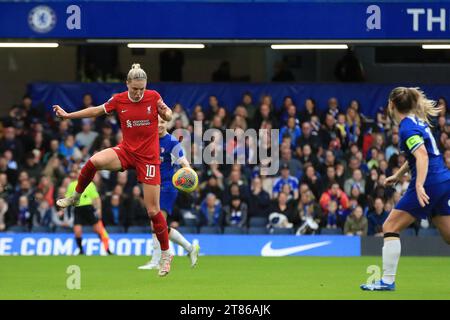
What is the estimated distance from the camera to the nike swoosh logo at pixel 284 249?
22.3 metres

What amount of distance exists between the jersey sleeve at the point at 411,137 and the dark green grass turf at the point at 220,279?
1.51 meters

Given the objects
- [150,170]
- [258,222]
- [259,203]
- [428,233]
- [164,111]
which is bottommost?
[428,233]

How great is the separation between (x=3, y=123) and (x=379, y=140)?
28.6ft

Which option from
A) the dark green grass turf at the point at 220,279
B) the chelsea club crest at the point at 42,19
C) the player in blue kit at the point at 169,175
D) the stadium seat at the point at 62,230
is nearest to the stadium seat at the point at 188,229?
the stadium seat at the point at 62,230

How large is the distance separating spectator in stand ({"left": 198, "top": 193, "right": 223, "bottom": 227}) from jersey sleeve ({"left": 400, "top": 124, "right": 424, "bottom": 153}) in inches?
485

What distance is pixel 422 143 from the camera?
1133 cm

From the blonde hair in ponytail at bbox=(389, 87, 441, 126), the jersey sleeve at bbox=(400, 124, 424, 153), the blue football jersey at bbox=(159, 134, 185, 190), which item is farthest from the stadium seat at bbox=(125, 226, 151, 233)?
the jersey sleeve at bbox=(400, 124, 424, 153)

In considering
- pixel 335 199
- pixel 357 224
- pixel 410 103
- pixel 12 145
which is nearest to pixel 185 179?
pixel 410 103

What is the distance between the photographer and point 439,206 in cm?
1147

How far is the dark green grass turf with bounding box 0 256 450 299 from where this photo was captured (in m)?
12.0

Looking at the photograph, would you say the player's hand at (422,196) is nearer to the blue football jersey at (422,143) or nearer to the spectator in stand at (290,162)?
the blue football jersey at (422,143)

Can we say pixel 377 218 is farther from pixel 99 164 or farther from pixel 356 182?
pixel 99 164

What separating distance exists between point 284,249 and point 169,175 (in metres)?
6.55

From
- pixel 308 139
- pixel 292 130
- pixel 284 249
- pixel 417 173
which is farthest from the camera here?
pixel 292 130
